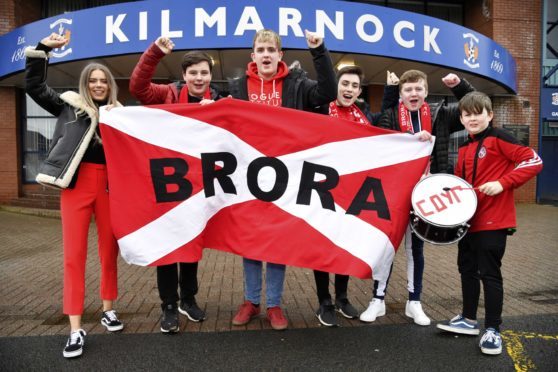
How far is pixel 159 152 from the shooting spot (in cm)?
323

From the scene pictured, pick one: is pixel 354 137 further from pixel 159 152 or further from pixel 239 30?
pixel 239 30

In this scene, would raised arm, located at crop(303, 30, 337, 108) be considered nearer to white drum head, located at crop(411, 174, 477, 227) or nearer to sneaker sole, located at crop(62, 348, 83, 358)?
white drum head, located at crop(411, 174, 477, 227)

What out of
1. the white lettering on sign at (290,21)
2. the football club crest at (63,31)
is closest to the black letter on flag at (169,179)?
the white lettering on sign at (290,21)

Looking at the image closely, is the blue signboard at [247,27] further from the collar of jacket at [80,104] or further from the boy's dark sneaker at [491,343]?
the boy's dark sneaker at [491,343]

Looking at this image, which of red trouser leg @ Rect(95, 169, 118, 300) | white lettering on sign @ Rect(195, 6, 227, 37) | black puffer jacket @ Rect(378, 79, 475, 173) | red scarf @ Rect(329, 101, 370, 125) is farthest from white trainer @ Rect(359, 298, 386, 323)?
white lettering on sign @ Rect(195, 6, 227, 37)

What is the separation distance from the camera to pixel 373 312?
358 cm

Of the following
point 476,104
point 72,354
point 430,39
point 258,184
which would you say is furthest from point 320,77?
point 430,39

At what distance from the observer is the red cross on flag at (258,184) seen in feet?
10.3

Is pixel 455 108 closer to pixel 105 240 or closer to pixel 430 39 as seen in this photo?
pixel 105 240

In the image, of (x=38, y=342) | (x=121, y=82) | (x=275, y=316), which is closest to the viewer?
(x=38, y=342)

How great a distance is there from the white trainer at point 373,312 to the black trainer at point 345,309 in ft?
0.26

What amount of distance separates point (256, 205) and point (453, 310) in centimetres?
215

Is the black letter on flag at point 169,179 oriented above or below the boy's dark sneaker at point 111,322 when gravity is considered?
above

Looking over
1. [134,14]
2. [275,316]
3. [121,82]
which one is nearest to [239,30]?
[134,14]
